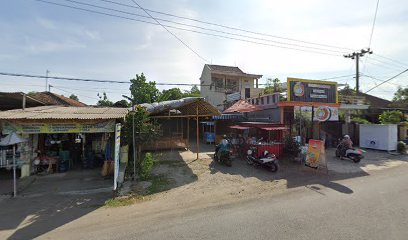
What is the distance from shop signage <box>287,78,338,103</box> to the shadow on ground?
12.1 meters

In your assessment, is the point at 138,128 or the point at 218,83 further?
the point at 218,83

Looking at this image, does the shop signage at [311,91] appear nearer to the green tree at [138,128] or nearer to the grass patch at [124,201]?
the green tree at [138,128]

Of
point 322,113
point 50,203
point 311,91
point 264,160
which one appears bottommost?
point 50,203

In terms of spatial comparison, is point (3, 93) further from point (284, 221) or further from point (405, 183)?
point (405, 183)

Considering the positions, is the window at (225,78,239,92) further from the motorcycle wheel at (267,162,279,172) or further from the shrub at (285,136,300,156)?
the motorcycle wheel at (267,162,279,172)

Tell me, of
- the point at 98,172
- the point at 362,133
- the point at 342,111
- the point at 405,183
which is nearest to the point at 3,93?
the point at 98,172

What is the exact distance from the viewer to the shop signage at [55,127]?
9259 millimetres

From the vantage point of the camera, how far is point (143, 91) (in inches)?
1120

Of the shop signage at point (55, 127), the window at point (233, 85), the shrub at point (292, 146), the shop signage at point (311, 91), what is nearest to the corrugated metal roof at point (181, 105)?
the shop signage at point (55, 127)

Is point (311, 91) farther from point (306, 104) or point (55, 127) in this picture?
point (55, 127)

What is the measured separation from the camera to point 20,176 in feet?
33.3

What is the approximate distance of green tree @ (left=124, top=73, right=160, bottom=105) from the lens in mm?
28172

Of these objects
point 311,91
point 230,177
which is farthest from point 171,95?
point 230,177

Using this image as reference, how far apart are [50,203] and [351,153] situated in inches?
550
